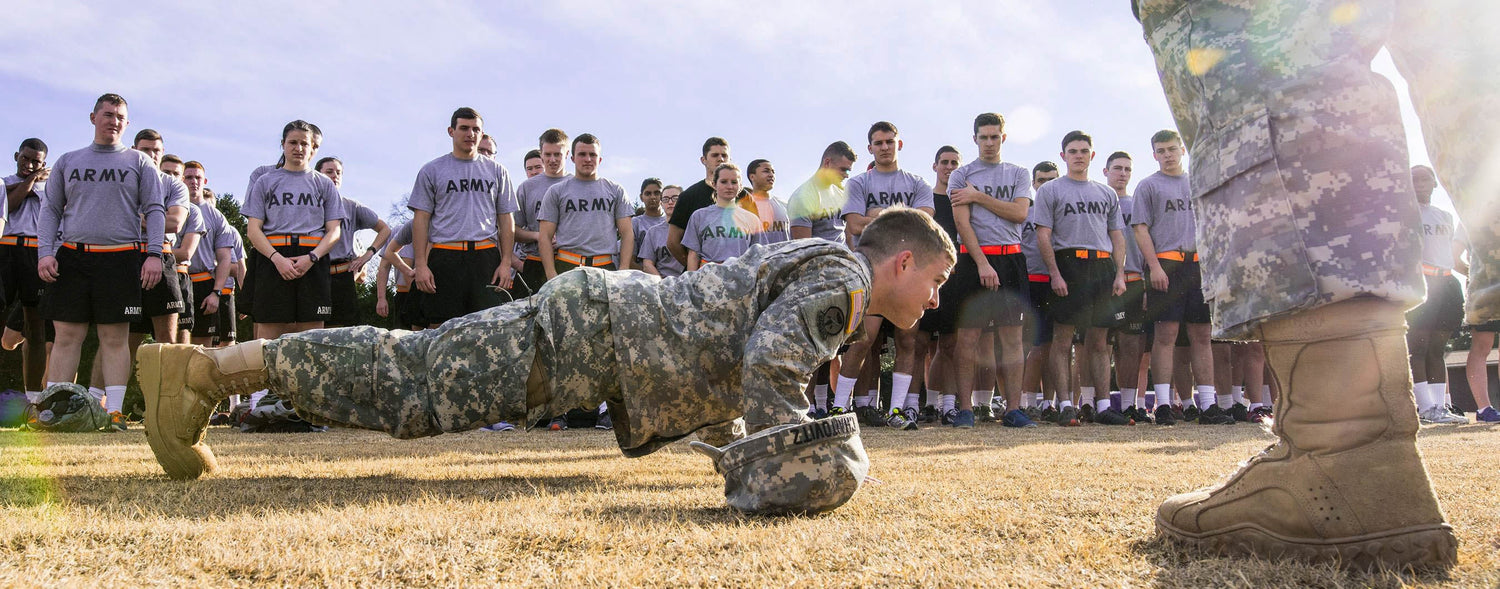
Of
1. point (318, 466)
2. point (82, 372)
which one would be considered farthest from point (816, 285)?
point (82, 372)

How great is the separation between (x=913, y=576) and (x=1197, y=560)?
549 mm

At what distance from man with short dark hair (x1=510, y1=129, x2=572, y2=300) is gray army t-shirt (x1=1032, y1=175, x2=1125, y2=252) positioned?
158 inches

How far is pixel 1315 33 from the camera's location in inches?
64.5

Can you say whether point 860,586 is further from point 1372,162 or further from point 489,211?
point 489,211

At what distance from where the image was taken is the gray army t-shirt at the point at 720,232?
696 centimetres

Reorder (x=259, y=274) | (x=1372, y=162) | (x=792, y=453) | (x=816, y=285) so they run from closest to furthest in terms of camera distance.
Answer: (x=1372, y=162), (x=792, y=453), (x=816, y=285), (x=259, y=274)

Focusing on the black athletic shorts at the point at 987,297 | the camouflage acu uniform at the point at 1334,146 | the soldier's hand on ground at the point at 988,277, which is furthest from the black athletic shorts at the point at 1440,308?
the camouflage acu uniform at the point at 1334,146

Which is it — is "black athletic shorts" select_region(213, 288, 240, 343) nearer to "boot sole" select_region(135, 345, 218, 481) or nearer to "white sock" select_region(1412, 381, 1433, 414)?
"boot sole" select_region(135, 345, 218, 481)

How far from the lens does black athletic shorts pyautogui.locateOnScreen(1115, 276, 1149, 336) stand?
26.1ft

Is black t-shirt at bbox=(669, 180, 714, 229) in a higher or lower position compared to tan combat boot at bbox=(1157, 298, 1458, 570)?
higher

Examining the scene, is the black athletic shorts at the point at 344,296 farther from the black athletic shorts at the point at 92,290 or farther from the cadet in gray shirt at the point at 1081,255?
the cadet in gray shirt at the point at 1081,255

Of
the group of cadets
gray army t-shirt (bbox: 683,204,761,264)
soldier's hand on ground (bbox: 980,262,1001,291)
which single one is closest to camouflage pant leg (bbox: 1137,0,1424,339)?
the group of cadets

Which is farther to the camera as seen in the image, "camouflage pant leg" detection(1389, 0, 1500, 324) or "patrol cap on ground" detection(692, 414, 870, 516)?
"patrol cap on ground" detection(692, 414, 870, 516)

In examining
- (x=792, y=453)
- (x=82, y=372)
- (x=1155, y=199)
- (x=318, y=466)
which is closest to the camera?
(x=792, y=453)
